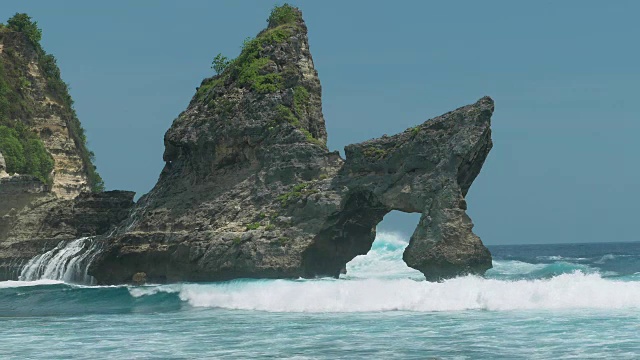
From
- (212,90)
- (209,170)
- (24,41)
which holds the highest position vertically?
(24,41)

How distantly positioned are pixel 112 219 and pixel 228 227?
9806 millimetres

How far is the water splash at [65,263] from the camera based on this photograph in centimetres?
3834

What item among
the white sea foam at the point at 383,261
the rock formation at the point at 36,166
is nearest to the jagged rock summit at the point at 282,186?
the rock formation at the point at 36,166

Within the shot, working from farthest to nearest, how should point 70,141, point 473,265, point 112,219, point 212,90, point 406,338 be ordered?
point 70,141, point 112,219, point 212,90, point 473,265, point 406,338

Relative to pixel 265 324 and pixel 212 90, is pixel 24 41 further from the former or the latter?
pixel 265 324

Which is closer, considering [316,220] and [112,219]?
[316,220]

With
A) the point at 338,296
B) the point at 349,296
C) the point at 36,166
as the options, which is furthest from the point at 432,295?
the point at 36,166

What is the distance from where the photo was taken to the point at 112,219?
42.4 meters

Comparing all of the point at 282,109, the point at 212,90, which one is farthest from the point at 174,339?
the point at 212,90

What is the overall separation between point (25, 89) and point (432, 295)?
37693 millimetres

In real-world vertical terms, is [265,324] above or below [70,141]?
below

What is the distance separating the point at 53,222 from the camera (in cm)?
4266

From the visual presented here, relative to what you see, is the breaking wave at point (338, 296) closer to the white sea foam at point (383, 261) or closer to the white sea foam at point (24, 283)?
the white sea foam at point (24, 283)

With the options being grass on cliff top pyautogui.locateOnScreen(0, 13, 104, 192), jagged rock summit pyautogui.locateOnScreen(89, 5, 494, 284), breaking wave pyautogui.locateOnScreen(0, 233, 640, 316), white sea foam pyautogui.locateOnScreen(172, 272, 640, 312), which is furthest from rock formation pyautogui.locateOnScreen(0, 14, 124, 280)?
white sea foam pyautogui.locateOnScreen(172, 272, 640, 312)
